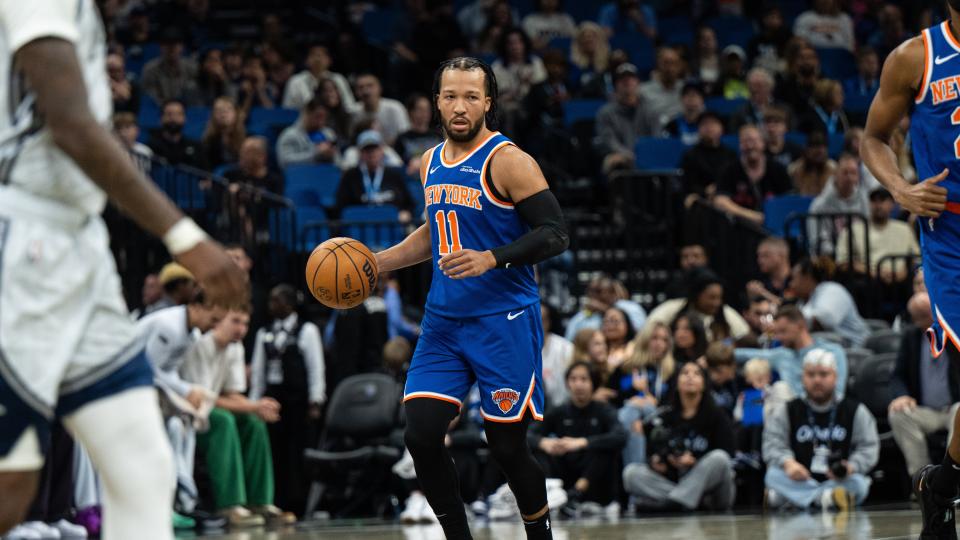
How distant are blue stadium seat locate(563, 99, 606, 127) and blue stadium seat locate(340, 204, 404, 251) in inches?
134

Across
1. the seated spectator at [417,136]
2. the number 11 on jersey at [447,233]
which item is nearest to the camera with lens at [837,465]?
the number 11 on jersey at [447,233]

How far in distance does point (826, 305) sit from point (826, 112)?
5025 millimetres

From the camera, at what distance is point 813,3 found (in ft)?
A: 65.3

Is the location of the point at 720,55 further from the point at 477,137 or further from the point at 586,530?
the point at 477,137

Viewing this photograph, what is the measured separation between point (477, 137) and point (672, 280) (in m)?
7.94

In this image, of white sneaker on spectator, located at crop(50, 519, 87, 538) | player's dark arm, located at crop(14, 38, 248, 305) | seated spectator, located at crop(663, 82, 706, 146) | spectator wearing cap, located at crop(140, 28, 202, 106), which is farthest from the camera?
spectator wearing cap, located at crop(140, 28, 202, 106)

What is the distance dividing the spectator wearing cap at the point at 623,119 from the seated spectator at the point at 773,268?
9.94 feet

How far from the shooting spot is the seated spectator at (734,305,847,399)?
11.6 meters

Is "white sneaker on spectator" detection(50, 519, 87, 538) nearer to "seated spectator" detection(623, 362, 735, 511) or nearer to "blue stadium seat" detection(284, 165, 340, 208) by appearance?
"seated spectator" detection(623, 362, 735, 511)

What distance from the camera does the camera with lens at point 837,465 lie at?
430 inches

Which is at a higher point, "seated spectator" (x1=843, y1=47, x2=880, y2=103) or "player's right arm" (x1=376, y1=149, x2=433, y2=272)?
"seated spectator" (x1=843, y1=47, x2=880, y2=103)

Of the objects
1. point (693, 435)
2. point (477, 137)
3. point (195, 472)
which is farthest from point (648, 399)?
point (477, 137)

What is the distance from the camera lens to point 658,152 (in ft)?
52.5

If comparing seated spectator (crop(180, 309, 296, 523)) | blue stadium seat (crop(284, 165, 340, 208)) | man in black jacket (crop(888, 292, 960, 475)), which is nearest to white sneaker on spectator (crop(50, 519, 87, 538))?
seated spectator (crop(180, 309, 296, 523))
